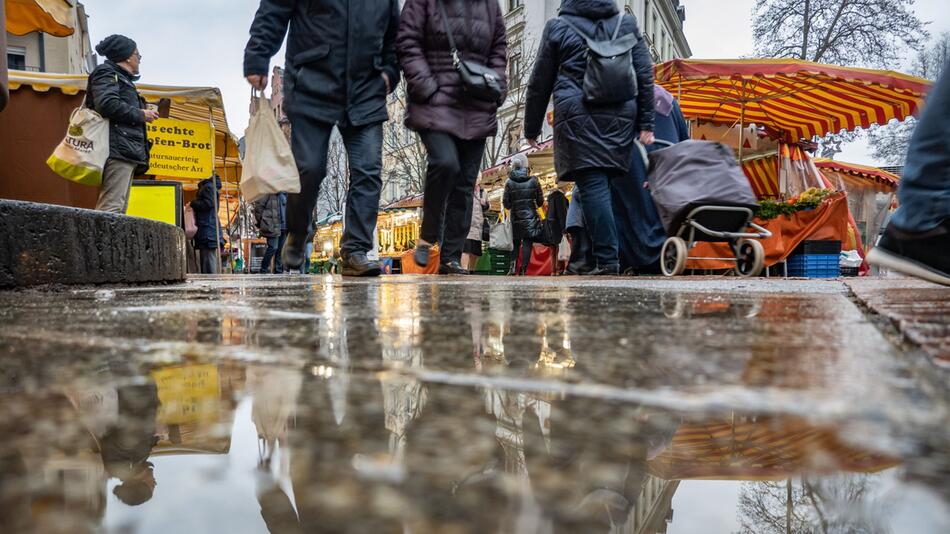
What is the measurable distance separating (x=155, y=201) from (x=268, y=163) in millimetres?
5136

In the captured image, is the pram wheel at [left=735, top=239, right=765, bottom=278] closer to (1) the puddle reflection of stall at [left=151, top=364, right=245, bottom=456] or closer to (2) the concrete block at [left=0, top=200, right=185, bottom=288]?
(2) the concrete block at [left=0, top=200, right=185, bottom=288]

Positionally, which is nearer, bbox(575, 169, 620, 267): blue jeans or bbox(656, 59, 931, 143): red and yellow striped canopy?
bbox(575, 169, 620, 267): blue jeans

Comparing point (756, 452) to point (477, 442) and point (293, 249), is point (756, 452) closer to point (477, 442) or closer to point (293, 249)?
point (477, 442)

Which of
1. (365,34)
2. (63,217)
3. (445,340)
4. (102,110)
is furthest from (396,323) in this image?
(102,110)

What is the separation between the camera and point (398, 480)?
0.89ft

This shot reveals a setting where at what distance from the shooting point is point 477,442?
32 cm

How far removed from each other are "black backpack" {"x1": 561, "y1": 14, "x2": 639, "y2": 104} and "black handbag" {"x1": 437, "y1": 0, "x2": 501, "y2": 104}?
629mm

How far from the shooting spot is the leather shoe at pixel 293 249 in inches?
160

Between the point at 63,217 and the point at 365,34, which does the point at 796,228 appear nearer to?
the point at 365,34

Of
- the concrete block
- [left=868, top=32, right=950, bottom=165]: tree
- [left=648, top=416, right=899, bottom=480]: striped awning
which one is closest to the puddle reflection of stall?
[left=648, top=416, right=899, bottom=480]: striped awning

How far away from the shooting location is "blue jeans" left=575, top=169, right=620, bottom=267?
14.1 ft

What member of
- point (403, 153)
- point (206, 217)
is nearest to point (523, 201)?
point (206, 217)

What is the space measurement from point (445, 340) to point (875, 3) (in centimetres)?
2092

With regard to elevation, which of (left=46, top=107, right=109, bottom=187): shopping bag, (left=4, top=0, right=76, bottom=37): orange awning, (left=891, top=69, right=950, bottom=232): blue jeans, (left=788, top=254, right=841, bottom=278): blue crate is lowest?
(left=788, top=254, right=841, bottom=278): blue crate
